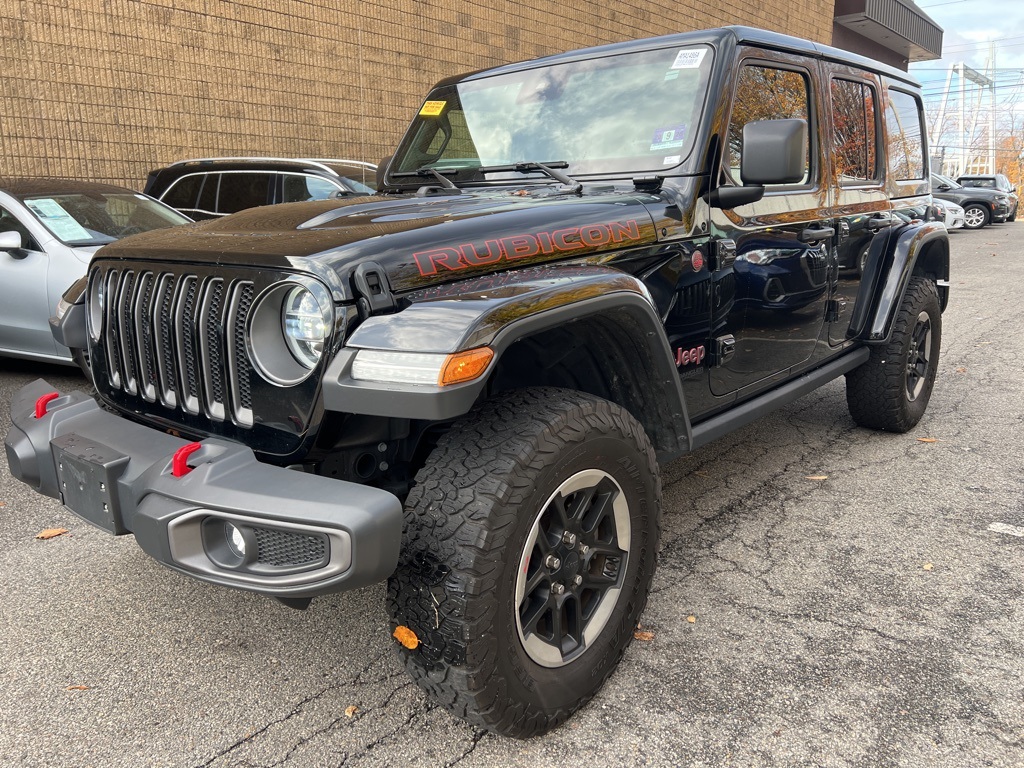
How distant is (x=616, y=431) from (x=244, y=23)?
9.30 meters

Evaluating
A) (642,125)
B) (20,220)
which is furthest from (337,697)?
(20,220)

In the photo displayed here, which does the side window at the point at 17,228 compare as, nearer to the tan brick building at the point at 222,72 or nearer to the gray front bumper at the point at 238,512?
the tan brick building at the point at 222,72

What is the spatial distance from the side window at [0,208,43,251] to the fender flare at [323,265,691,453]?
4.91 metres

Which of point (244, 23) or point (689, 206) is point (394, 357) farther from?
point (244, 23)

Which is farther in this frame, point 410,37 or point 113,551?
point 410,37

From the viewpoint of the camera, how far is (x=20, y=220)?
591cm

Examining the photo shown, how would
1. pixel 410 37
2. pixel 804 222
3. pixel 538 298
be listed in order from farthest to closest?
pixel 410 37
pixel 804 222
pixel 538 298

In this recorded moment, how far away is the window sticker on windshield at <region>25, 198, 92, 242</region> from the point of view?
5.87 meters

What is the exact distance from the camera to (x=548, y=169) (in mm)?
3137

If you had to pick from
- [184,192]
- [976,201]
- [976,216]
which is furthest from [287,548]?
[976,216]

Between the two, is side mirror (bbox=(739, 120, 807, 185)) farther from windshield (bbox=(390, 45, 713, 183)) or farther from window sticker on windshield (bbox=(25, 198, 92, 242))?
window sticker on windshield (bbox=(25, 198, 92, 242))

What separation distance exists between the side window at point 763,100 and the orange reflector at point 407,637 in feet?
6.75

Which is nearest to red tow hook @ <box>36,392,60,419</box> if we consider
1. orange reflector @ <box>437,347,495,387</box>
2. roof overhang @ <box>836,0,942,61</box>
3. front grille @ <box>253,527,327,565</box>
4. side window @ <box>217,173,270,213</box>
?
front grille @ <box>253,527,327,565</box>

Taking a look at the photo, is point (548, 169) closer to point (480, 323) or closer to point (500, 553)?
point (480, 323)
